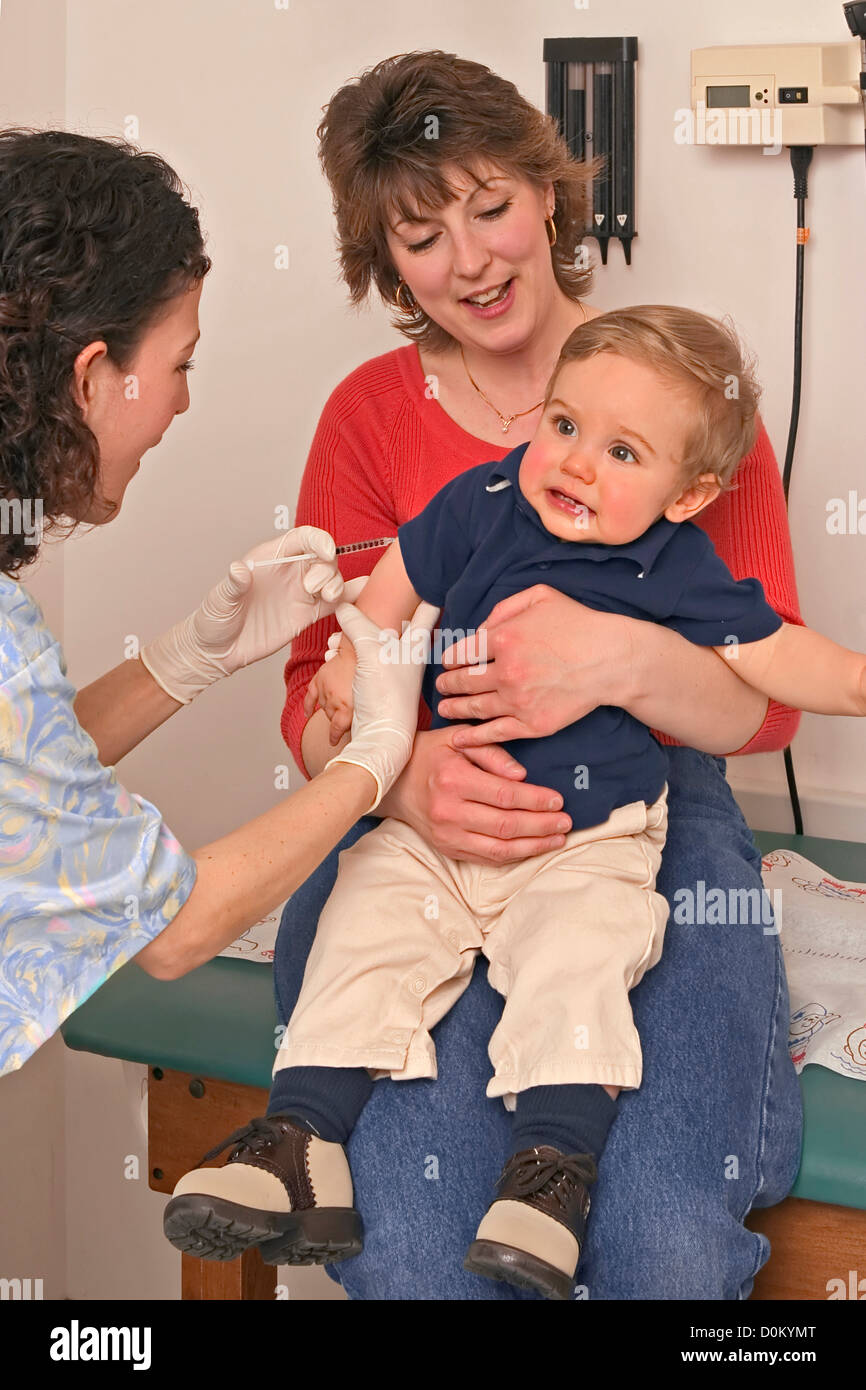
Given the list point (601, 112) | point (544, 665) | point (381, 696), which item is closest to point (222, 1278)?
point (381, 696)

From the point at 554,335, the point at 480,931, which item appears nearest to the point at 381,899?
the point at 480,931

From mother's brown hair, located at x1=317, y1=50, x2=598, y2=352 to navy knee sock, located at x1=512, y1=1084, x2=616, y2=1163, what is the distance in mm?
928

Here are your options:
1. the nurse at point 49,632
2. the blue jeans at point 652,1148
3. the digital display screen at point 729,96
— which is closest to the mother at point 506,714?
the blue jeans at point 652,1148

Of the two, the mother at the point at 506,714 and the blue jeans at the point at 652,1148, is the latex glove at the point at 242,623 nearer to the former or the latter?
the mother at the point at 506,714

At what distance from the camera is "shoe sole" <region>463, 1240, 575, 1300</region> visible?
1016mm

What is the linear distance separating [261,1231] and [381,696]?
1.72 ft

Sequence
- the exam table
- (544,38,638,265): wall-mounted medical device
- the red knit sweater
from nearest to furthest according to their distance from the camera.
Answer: the exam table, the red knit sweater, (544,38,638,265): wall-mounted medical device

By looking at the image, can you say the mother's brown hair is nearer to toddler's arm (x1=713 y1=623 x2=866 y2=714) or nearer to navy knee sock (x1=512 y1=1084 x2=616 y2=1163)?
toddler's arm (x1=713 y1=623 x2=866 y2=714)

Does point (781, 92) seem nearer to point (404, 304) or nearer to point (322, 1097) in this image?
point (404, 304)

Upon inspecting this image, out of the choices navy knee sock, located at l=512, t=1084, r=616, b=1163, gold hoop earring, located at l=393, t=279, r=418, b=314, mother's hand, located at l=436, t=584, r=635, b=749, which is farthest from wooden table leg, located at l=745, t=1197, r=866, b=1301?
gold hoop earring, located at l=393, t=279, r=418, b=314

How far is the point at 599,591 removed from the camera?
1.35 metres

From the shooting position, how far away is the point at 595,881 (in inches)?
49.8

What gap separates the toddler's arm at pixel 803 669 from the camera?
1.29 meters
